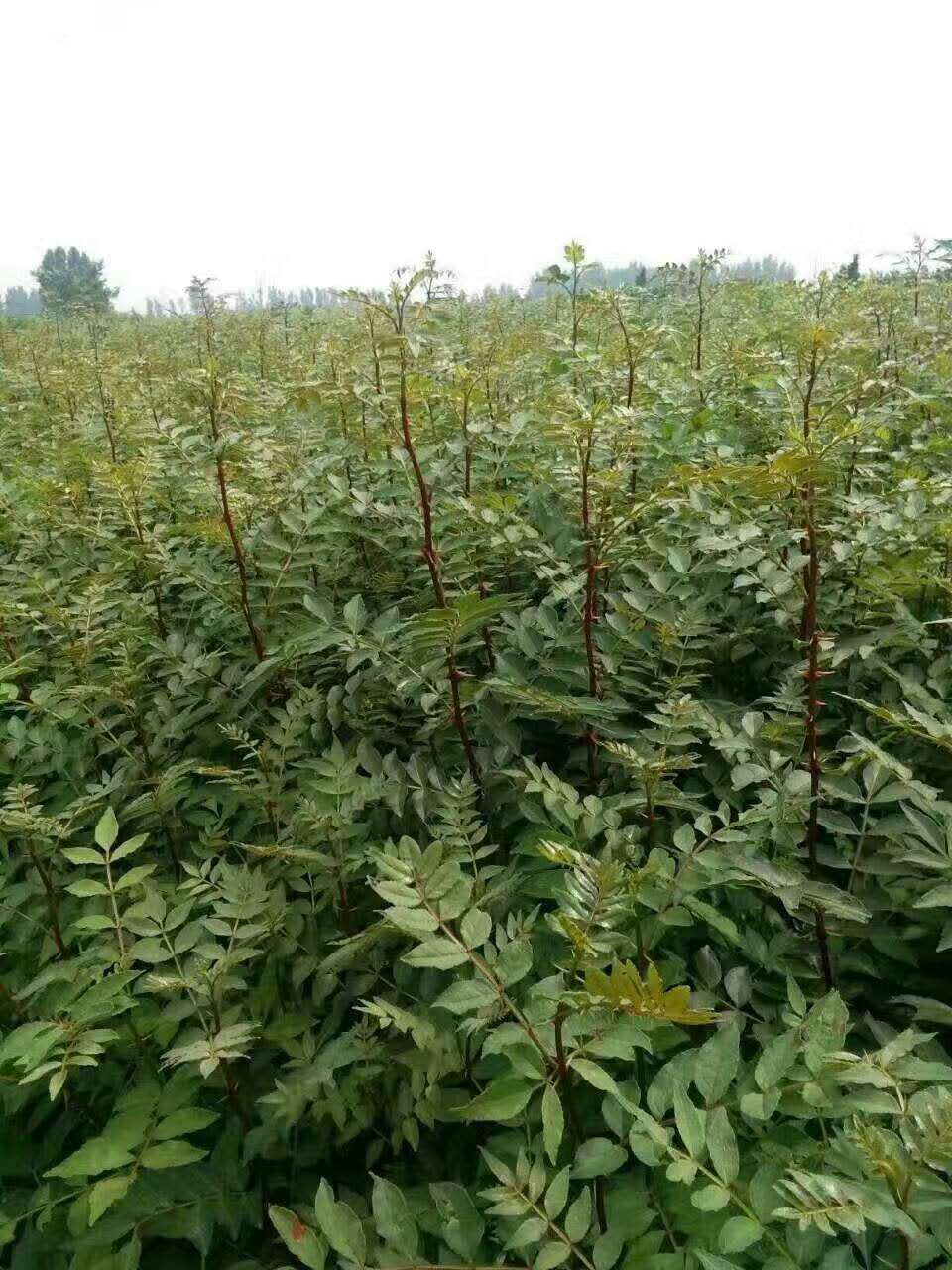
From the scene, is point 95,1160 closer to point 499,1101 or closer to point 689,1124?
point 499,1101

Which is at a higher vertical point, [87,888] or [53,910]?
[87,888]

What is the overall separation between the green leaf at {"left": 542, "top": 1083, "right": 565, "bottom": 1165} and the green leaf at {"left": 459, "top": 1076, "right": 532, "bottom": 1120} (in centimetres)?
5

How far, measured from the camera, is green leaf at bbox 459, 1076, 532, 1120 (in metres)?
1.20

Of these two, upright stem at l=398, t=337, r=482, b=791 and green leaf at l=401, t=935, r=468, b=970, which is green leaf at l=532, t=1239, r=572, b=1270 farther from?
upright stem at l=398, t=337, r=482, b=791

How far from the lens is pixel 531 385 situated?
13.6 feet

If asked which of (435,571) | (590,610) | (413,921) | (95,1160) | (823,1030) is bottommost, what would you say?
(95,1160)

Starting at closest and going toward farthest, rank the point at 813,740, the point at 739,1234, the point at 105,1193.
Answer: the point at 739,1234
the point at 105,1193
the point at 813,740

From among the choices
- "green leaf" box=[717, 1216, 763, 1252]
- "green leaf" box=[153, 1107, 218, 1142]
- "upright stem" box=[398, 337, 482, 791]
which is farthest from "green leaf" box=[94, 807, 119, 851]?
"green leaf" box=[717, 1216, 763, 1252]

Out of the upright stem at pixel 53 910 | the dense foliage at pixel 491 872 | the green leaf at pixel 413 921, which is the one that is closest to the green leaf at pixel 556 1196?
the dense foliage at pixel 491 872

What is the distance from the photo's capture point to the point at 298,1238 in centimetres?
119

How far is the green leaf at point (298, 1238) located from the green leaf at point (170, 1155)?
32 cm

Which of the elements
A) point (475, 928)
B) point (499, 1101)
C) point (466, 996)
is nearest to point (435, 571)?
point (475, 928)

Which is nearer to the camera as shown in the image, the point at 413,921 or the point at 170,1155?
the point at 413,921

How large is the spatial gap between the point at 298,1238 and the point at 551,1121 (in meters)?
0.42
